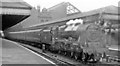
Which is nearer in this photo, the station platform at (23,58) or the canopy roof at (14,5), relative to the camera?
the canopy roof at (14,5)

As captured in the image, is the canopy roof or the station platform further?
the station platform

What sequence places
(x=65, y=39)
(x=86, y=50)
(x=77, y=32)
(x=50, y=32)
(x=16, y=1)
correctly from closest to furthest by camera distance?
(x=16, y=1)
(x=86, y=50)
(x=77, y=32)
(x=65, y=39)
(x=50, y=32)

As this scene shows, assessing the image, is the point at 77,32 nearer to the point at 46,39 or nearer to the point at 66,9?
the point at 46,39

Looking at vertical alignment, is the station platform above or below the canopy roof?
below

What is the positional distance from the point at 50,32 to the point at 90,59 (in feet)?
23.8

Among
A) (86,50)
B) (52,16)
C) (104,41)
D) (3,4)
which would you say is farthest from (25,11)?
(52,16)

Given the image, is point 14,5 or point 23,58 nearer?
point 14,5

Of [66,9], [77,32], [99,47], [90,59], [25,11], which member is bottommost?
[90,59]

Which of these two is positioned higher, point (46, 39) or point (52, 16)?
point (52, 16)

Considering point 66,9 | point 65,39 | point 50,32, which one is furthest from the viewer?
point 66,9

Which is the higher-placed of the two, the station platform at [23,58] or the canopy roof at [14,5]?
the canopy roof at [14,5]

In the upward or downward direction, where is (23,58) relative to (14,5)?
downward

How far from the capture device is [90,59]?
14.7m

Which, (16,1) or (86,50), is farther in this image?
(86,50)
